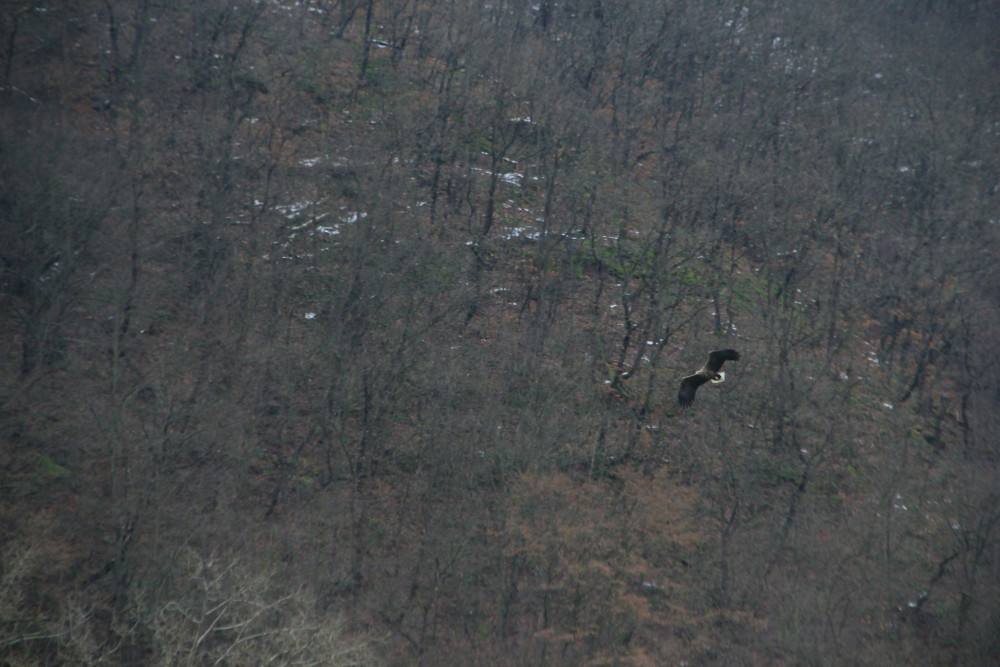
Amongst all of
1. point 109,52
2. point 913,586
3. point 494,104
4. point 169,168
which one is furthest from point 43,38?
point 913,586

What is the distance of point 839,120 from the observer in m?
33.7

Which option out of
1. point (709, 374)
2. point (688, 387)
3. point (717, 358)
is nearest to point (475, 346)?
point (688, 387)

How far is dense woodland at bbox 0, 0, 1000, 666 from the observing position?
16.7 metres

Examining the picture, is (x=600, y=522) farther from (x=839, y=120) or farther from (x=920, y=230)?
(x=839, y=120)

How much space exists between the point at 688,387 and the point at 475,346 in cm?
1146

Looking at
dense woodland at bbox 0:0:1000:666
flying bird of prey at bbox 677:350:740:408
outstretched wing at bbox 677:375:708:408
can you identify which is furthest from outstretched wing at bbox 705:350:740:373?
dense woodland at bbox 0:0:1000:666

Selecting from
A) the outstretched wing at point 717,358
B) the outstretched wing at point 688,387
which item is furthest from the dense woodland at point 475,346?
the outstretched wing at point 717,358

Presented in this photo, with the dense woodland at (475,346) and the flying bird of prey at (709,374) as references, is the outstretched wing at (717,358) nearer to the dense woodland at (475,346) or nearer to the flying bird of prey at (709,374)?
the flying bird of prey at (709,374)

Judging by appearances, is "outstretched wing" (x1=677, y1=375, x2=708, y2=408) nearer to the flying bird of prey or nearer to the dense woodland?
the flying bird of prey

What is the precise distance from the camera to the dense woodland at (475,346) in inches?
656

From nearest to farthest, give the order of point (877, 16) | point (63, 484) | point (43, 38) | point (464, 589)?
point (63, 484) < point (464, 589) < point (43, 38) < point (877, 16)

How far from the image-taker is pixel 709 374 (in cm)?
1222

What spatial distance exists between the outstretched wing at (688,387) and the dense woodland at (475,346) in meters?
6.03

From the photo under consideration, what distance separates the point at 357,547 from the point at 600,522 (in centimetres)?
572
